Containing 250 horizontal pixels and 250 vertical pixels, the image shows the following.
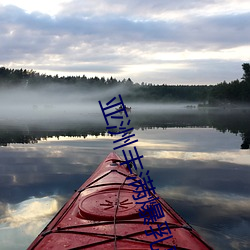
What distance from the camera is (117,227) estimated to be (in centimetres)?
509

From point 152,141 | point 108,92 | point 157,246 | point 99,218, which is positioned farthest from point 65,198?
point 108,92

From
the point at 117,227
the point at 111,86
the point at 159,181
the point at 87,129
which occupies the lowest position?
the point at 159,181

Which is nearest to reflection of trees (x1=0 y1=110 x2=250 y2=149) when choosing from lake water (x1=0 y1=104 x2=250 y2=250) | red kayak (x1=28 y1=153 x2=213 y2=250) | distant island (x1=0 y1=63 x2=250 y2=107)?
lake water (x1=0 y1=104 x2=250 y2=250)

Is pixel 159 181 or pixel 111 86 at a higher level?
pixel 111 86

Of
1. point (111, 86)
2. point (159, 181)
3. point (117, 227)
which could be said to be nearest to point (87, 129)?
point (159, 181)

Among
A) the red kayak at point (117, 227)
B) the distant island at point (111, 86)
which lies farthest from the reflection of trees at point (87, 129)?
the distant island at point (111, 86)

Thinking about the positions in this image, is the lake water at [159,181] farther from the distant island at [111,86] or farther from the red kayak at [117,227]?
the distant island at [111,86]

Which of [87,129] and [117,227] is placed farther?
[87,129]

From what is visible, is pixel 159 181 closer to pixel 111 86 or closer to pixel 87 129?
pixel 87 129

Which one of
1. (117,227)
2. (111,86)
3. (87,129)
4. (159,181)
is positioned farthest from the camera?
(111,86)

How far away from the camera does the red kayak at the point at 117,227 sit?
15.2ft

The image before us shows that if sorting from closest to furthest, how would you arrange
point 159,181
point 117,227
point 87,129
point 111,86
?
point 117,227
point 159,181
point 87,129
point 111,86

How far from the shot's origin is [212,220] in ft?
25.6

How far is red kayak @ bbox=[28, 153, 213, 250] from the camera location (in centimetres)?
462
